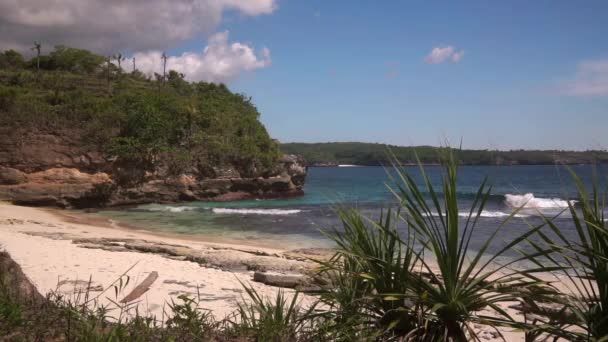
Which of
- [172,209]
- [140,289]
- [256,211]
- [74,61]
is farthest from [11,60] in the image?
[140,289]

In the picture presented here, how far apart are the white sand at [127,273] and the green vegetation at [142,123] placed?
53.1 feet

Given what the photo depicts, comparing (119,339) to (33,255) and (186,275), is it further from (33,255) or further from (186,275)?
(33,255)

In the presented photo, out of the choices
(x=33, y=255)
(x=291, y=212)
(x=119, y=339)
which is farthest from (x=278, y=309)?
(x=291, y=212)

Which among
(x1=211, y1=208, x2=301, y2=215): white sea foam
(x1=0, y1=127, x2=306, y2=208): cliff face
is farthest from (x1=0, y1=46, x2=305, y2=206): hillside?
(x1=211, y1=208, x2=301, y2=215): white sea foam

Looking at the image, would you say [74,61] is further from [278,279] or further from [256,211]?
[278,279]

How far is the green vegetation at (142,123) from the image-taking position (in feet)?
91.8

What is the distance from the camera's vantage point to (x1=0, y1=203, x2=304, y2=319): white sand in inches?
289

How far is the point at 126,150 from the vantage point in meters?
28.3

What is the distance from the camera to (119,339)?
274cm

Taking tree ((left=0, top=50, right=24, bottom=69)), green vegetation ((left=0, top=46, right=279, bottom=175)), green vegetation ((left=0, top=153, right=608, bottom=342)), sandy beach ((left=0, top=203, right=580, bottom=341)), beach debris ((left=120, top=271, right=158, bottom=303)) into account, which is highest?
tree ((left=0, top=50, right=24, bottom=69))

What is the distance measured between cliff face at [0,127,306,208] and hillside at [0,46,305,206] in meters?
0.05

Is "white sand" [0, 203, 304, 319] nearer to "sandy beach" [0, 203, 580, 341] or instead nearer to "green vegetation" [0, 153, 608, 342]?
"sandy beach" [0, 203, 580, 341]

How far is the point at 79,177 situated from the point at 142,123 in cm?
518

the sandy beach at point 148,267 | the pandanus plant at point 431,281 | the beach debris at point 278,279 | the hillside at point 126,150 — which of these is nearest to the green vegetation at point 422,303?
the pandanus plant at point 431,281
